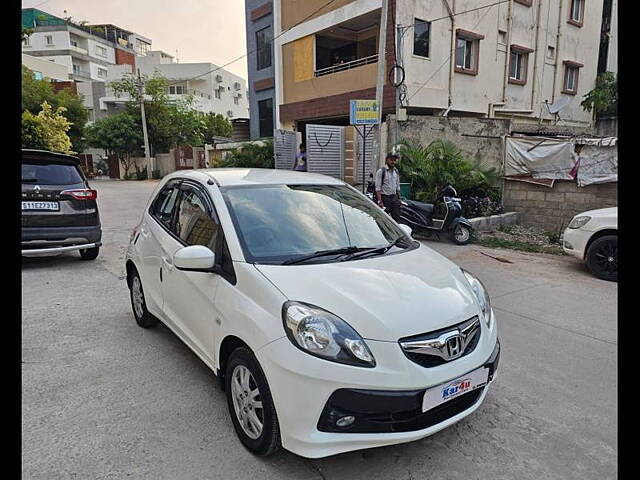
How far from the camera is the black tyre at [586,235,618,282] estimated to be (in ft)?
20.3

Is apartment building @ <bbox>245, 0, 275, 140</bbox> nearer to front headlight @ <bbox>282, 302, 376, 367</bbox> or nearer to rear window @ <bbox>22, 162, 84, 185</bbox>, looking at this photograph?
rear window @ <bbox>22, 162, 84, 185</bbox>

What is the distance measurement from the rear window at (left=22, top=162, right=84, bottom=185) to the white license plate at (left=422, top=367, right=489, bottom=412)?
625cm

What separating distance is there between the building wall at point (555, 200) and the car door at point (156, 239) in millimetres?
8509

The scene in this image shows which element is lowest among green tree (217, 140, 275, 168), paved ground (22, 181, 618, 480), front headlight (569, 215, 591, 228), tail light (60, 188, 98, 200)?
paved ground (22, 181, 618, 480)

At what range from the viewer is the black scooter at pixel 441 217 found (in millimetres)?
8609

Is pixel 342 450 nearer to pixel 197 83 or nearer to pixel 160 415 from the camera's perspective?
pixel 160 415

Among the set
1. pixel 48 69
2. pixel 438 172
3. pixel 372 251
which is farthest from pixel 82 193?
pixel 48 69

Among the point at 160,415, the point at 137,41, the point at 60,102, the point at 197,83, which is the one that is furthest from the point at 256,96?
the point at 137,41

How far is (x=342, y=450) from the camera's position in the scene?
2.16 metres

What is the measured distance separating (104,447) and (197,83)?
5486 centimetres

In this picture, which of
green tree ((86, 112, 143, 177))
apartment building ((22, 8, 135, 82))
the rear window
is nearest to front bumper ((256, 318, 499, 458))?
the rear window

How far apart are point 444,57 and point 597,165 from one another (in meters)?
8.40

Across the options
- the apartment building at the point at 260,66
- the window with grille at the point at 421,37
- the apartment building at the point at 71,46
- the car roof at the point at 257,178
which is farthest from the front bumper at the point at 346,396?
the apartment building at the point at 71,46

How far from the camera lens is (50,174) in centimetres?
638
